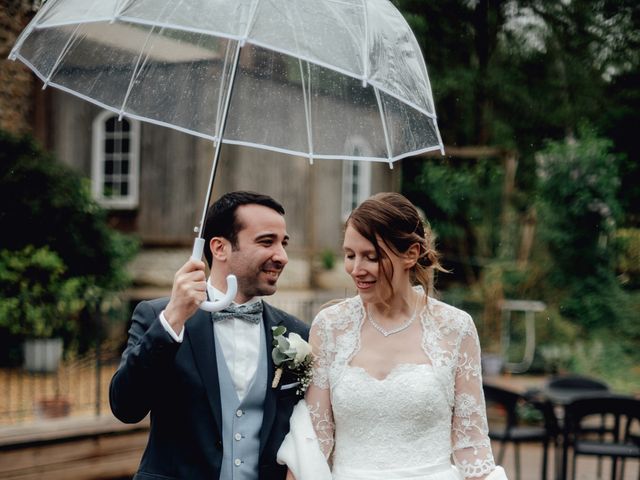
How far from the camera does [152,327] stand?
311 centimetres

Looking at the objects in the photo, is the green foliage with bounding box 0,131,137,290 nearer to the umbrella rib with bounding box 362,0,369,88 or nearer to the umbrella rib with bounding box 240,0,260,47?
the umbrella rib with bounding box 362,0,369,88

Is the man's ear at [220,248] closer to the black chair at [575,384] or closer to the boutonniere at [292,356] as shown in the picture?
the boutonniere at [292,356]

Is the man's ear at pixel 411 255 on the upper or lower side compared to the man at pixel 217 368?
upper

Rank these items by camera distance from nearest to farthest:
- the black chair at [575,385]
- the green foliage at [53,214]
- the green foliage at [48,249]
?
the black chair at [575,385] → the green foliage at [48,249] → the green foliage at [53,214]

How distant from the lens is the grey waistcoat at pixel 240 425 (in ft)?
10.9

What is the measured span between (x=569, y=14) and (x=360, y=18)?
17.3ft

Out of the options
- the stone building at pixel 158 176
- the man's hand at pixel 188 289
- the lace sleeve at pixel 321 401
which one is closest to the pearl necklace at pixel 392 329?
the lace sleeve at pixel 321 401

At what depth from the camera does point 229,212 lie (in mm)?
3645

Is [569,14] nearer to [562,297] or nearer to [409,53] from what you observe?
[409,53]

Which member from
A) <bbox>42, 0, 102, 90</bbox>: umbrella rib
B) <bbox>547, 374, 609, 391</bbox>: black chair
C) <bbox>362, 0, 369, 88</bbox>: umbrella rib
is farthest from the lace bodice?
<bbox>547, 374, 609, 391</bbox>: black chair

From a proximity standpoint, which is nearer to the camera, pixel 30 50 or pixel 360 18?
pixel 360 18

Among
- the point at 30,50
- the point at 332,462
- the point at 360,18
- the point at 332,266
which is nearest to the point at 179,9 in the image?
the point at 360,18

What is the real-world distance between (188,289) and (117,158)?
13312 millimetres

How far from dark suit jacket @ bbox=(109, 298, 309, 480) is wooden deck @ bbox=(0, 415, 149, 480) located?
4851 mm
